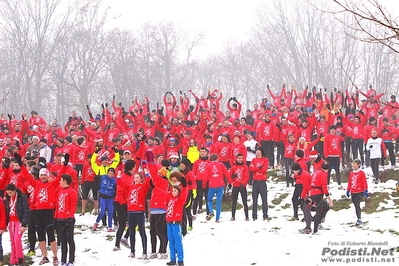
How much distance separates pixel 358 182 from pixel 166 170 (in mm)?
5189

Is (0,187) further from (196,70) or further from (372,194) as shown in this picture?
(196,70)

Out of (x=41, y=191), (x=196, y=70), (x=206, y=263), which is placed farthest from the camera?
(x=196, y=70)

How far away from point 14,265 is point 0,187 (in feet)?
8.03

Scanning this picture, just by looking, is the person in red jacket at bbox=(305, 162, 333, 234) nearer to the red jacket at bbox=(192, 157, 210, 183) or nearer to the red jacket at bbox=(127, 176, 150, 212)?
the red jacket at bbox=(192, 157, 210, 183)

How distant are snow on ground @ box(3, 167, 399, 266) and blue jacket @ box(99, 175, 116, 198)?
41.0 inches

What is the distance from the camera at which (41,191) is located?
9352mm

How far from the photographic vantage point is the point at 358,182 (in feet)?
37.1

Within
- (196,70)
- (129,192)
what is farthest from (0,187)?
(196,70)

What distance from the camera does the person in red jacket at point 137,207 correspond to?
9.30 meters

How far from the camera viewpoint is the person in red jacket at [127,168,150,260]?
930 cm

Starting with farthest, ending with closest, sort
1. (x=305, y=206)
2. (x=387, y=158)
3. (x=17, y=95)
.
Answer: (x=17, y=95)
(x=387, y=158)
(x=305, y=206)

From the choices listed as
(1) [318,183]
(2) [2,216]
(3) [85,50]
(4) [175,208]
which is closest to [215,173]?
(1) [318,183]

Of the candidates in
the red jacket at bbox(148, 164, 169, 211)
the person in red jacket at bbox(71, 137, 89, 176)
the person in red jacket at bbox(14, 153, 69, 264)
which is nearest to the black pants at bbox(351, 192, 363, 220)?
the red jacket at bbox(148, 164, 169, 211)

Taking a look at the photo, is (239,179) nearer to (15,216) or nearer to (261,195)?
(261,195)
